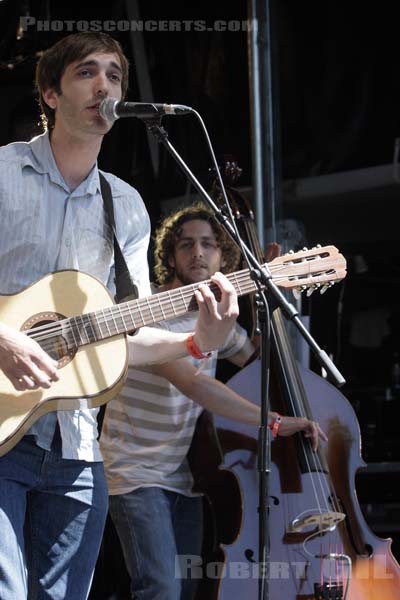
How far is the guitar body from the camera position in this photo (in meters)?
2.58

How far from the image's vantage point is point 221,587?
3.29m

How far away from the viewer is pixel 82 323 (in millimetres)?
2717

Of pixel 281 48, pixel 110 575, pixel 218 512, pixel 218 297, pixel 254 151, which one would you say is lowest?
pixel 110 575

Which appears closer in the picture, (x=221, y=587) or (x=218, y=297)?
(x=218, y=297)

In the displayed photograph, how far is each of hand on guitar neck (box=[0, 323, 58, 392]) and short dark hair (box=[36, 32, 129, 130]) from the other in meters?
0.81

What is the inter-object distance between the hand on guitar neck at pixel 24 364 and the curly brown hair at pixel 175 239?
1.47 m

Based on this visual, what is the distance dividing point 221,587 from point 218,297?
3.65 ft

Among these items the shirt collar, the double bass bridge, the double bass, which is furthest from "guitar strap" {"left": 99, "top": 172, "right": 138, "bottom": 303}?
the double bass bridge

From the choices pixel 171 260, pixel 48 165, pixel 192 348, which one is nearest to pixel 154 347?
pixel 192 348

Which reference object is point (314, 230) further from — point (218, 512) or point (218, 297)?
point (218, 297)

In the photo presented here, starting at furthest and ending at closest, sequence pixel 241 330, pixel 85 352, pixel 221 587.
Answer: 1. pixel 241 330
2. pixel 221 587
3. pixel 85 352

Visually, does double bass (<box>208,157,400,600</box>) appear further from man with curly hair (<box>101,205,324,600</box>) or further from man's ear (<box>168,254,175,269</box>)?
man's ear (<box>168,254,175,269</box>)

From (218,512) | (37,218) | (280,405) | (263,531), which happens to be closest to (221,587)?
(218,512)

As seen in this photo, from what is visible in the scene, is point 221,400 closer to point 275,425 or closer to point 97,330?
point 275,425
